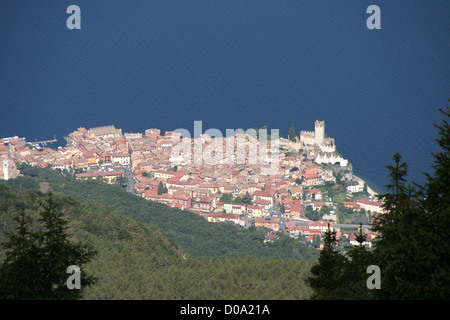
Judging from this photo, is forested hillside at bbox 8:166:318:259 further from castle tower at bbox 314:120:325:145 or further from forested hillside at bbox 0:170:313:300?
castle tower at bbox 314:120:325:145

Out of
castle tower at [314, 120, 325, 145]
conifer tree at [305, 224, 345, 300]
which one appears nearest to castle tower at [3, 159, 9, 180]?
castle tower at [314, 120, 325, 145]

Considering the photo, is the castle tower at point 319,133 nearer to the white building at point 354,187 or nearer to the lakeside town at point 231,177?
the lakeside town at point 231,177

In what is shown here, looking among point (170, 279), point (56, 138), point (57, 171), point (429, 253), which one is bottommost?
point (170, 279)

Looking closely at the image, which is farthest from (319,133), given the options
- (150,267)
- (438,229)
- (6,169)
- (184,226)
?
(438,229)

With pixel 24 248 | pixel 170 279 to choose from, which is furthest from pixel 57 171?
→ pixel 24 248
